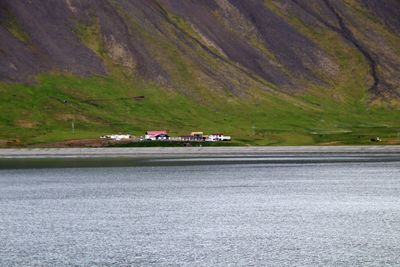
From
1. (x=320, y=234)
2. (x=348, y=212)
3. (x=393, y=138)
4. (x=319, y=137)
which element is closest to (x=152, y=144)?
(x=319, y=137)

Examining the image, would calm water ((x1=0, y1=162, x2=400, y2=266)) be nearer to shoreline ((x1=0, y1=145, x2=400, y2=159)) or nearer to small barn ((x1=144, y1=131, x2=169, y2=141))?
shoreline ((x1=0, y1=145, x2=400, y2=159))

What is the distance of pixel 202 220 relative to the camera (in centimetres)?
6462

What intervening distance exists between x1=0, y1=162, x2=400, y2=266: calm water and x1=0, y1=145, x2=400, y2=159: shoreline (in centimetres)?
4946

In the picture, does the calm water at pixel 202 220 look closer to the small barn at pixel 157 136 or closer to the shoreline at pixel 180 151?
the shoreline at pixel 180 151

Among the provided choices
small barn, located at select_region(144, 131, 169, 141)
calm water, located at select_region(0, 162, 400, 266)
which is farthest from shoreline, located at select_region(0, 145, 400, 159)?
calm water, located at select_region(0, 162, 400, 266)

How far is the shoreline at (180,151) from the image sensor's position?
16062cm

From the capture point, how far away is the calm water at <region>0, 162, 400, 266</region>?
49.9 metres

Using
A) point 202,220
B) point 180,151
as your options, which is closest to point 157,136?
point 180,151

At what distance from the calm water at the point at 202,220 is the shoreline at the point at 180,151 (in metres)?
49.5

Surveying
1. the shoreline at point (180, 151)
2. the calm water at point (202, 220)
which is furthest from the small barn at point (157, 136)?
the calm water at point (202, 220)

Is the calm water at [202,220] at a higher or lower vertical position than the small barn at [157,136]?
lower

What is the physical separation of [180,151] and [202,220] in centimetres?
10224

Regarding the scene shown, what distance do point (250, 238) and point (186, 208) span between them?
17.6 meters

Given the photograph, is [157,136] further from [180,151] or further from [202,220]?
[202,220]
